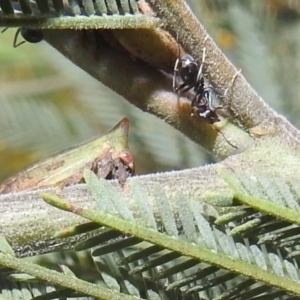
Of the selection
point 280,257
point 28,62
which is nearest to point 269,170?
point 280,257

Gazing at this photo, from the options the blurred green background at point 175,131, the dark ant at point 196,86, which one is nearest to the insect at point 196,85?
the dark ant at point 196,86

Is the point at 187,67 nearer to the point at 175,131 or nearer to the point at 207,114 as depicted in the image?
the point at 207,114

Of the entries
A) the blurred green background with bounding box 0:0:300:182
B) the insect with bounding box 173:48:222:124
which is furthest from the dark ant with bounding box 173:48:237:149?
the blurred green background with bounding box 0:0:300:182

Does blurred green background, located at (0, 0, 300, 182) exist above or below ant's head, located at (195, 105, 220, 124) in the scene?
above

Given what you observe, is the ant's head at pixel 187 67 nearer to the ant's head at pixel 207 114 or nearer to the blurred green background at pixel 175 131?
the ant's head at pixel 207 114

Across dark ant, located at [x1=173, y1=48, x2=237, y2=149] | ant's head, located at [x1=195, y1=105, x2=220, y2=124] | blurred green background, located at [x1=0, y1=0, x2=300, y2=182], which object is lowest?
ant's head, located at [x1=195, y1=105, x2=220, y2=124]

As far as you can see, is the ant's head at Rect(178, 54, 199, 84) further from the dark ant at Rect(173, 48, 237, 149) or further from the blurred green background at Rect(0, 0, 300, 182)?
the blurred green background at Rect(0, 0, 300, 182)

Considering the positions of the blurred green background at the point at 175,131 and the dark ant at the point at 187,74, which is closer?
the dark ant at the point at 187,74

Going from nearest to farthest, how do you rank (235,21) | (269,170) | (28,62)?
(269,170)
(235,21)
(28,62)

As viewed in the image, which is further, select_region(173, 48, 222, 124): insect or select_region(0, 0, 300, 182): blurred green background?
select_region(0, 0, 300, 182): blurred green background

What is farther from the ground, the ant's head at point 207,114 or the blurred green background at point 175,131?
the blurred green background at point 175,131

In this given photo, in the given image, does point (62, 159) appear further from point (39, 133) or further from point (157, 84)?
point (39, 133)
